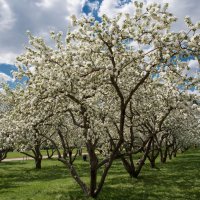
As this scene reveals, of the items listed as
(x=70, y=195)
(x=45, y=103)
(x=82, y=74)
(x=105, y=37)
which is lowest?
(x=70, y=195)

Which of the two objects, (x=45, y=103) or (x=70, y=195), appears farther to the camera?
(x=70, y=195)

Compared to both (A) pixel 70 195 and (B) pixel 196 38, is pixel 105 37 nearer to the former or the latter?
(B) pixel 196 38

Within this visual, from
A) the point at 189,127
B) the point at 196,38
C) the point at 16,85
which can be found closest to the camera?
the point at 196,38

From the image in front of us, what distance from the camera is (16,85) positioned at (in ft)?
80.0

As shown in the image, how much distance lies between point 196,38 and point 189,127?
105 feet

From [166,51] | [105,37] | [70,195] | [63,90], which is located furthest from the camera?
[70,195]

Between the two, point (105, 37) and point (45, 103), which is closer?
point (105, 37)

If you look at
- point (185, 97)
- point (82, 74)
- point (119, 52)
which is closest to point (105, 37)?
point (119, 52)

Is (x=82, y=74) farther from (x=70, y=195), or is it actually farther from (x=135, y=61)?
(x=70, y=195)

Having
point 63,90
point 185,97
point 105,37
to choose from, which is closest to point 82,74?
point 63,90

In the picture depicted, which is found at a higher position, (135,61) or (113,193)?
(135,61)

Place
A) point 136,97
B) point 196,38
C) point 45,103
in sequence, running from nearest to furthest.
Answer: point 196,38 < point 45,103 < point 136,97

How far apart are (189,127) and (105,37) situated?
3173 centimetres

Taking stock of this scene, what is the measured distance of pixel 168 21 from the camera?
12.9m
